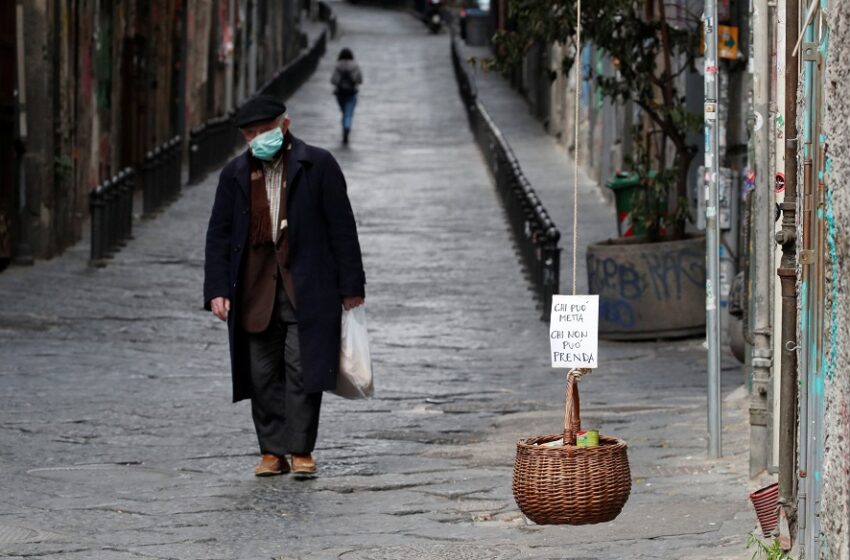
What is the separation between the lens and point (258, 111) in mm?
8945

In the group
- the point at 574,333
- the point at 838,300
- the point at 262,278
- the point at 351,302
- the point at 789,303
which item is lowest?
the point at 351,302

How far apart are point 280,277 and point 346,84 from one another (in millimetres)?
23678

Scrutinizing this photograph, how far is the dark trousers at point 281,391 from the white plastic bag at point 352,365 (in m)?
0.14

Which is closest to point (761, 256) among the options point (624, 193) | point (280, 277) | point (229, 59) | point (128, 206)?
point (280, 277)

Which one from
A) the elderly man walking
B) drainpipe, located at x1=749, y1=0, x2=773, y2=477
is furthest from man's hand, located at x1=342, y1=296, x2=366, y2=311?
drainpipe, located at x1=749, y1=0, x2=773, y2=477

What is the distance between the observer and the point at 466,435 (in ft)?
34.2

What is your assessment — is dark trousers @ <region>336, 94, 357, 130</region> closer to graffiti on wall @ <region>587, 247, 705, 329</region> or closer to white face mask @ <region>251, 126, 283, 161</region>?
graffiti on wall @ <region>587, 247, 705, 329</region>

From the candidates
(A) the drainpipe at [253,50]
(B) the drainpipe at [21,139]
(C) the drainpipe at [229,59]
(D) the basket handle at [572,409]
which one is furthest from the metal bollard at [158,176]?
(A) the drainpipe at [253,50]

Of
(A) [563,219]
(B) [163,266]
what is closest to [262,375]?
(B) [163,266]

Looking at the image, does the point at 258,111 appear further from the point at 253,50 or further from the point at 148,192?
the point at 253,50

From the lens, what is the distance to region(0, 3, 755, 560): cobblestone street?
25.2 ft

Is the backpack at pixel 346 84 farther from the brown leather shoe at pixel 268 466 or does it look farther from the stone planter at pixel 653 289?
the brown leather shoe at pixel 268 466

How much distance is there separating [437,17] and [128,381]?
53.6 meters

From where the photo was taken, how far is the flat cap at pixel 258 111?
8.95m
